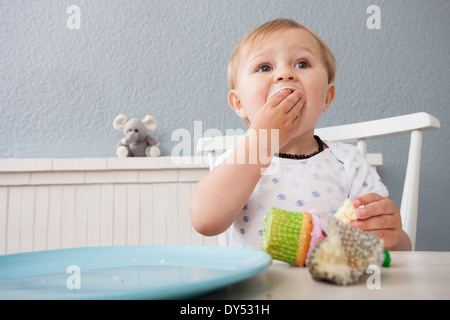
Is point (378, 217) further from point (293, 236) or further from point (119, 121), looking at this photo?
point (119, 121)

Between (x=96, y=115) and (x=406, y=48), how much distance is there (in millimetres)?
1402

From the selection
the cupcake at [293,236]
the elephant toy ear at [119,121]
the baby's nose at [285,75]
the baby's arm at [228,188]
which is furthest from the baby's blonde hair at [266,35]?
the elephant toy ear at [119,121]

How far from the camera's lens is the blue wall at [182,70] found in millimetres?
1655

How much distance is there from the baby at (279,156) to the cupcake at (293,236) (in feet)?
0.68

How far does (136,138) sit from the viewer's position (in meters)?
1.54

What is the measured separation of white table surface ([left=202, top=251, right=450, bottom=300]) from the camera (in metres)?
0.27

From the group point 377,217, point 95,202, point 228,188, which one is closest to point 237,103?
point 228,188

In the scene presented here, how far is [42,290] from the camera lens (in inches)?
12.0

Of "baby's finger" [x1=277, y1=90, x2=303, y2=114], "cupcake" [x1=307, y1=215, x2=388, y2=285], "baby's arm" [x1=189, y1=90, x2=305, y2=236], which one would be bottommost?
"cupcake" [x1=307, y1=215, x2=388, y2=285]

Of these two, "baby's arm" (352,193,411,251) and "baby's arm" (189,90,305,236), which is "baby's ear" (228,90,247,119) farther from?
"baby's arm" (352,193,411,251)

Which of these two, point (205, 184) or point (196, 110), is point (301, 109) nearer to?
point (205, 184)

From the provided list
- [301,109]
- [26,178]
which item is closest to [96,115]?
[26,178]

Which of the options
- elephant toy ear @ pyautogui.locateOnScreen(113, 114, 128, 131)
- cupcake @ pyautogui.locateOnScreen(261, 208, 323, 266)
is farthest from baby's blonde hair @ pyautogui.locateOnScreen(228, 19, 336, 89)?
elephant toy ear @ pyautogui.locateOnScreen(113, 114, 128, 131)

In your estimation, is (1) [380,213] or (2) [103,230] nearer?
(1) [380,213]
